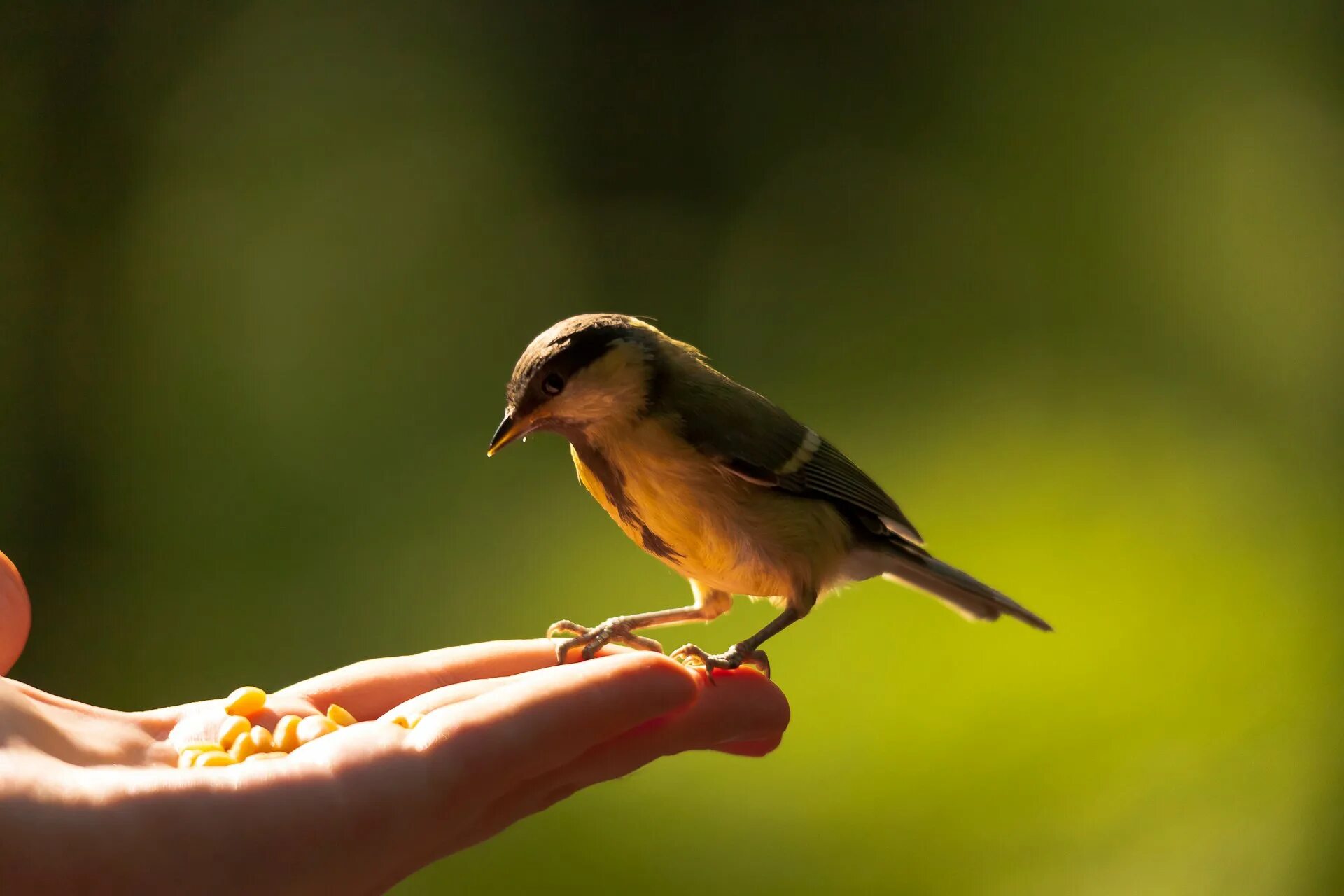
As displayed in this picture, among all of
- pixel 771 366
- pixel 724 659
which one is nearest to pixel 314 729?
pixel 724 659

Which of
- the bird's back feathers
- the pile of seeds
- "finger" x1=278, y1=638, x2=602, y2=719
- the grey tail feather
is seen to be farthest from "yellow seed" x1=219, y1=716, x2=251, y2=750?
the grey tail feather

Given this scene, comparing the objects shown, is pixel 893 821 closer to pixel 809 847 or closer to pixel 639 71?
pixel 809 847

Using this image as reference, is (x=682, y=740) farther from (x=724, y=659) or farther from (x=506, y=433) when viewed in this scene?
(x=506, y=433)

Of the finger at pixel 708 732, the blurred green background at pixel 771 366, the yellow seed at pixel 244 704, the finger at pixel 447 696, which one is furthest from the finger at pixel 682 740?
the blurred green background at pixel 771 366

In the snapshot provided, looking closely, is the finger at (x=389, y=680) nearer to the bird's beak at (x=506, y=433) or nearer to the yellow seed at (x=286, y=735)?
the yellow seed at (x=286, y=735)

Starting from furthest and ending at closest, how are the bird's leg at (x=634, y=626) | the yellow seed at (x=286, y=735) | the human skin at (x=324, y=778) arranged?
the bird's leg at (x=634, y=626), the yellow seed at (x=286, y=735), the human skin at (x=324, y=778)

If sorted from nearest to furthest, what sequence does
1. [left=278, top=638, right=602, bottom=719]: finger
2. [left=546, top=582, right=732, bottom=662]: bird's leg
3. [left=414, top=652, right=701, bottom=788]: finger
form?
1. [left=414, top=652, right=701, bottom=788]: finger
2. [left=278, top=638, right=602, bottom=719]: finger
3. [left=546, top=582, right=732, bottom=662]: bird's leg

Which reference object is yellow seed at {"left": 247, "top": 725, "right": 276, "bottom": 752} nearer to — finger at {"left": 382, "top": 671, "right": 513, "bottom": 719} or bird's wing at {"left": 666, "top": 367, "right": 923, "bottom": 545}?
finger at {"left": 382, "top": 671, "right": 513, "bottom": 719}
